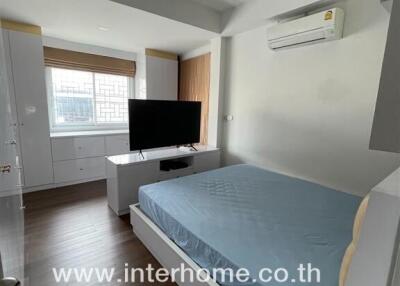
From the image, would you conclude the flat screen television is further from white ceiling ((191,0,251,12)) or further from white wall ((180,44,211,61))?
white ceiling ((191,0,251,12))

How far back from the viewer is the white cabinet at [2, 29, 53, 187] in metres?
2.87

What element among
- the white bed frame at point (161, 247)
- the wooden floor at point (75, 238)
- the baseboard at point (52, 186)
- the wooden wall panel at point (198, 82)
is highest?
the wooden wall panel at point (198, 82)

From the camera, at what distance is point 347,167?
226cm

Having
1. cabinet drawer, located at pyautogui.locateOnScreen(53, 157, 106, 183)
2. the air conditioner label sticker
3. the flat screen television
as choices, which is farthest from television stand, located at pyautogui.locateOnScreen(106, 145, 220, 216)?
the air conditioner label sticker

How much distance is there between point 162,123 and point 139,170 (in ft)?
2.31

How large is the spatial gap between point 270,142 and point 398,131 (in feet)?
7.91

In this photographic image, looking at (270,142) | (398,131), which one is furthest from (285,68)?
(398,131)

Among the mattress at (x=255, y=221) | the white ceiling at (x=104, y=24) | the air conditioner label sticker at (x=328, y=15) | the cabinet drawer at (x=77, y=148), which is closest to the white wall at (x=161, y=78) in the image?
the white ceiling at (x=104, y=24)

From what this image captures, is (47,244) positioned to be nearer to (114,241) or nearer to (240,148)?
(114,241)

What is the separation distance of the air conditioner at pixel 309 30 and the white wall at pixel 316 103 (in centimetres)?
12

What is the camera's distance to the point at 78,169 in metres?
3.59

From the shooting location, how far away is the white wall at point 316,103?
2.06m

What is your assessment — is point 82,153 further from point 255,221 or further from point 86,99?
point 255,221

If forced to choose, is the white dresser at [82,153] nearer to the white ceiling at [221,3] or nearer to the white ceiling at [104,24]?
the white ceiling at [104,24]
